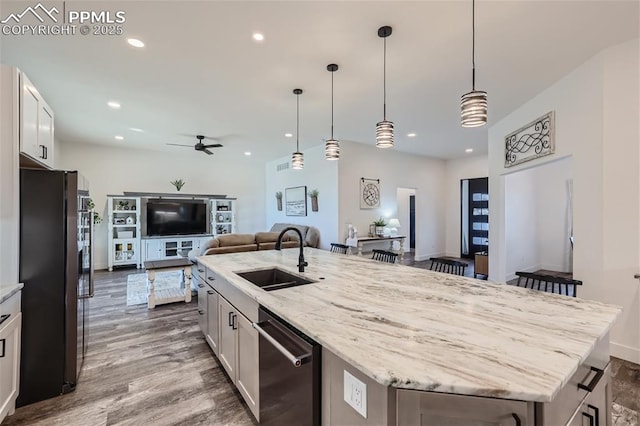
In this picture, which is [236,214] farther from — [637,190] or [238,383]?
[637,190]

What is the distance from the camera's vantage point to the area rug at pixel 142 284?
4473 millimetres

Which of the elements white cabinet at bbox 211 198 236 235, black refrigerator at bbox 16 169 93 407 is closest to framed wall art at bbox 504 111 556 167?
black refrigerator at bbox 16 169 93 407

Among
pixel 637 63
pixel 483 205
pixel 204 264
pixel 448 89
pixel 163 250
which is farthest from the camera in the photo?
pixel 483 205

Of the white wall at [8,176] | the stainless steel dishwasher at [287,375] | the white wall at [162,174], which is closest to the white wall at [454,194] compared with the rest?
the white wall at [162,174]

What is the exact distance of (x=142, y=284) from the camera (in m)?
5.34

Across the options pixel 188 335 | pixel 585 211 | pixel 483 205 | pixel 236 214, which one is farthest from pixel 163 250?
pixel 483 205

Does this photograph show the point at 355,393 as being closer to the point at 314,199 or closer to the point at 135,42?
the point at 135,42

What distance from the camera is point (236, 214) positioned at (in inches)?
337

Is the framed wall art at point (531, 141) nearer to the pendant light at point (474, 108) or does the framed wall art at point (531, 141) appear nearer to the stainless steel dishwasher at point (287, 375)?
the pendant light at point (474, 108)

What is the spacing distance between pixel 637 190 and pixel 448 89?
7.10 feet

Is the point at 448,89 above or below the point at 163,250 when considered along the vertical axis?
above

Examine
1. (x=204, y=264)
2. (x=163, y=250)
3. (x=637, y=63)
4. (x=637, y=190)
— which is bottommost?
(x=163, y=250)

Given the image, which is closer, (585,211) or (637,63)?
(637,63)

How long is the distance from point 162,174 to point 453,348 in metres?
8.33
